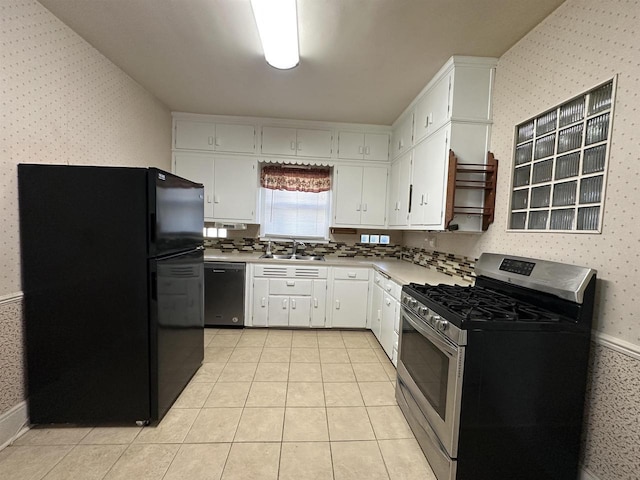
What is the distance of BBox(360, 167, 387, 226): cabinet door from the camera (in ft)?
12.1

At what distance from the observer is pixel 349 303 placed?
3.42m

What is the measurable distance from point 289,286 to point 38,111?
2534mm

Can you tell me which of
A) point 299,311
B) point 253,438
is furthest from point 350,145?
point 253,438

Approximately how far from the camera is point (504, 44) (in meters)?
1.98

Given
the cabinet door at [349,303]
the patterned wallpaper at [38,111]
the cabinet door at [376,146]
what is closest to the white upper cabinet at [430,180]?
the cabinet door at [376,146]

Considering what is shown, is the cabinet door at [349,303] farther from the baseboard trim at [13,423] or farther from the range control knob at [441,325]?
the baseboard trim at [13,423]

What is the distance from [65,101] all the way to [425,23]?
2480 mm

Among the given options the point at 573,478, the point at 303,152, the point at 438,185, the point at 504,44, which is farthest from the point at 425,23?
the point at 573,478

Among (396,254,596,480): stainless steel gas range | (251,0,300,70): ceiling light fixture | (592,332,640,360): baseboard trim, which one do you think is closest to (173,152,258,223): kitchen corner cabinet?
(251,0,300,70): ceiling light fixture

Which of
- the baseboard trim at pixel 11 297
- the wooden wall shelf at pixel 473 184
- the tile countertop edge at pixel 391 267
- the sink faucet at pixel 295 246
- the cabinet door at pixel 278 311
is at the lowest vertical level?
the cabinet door at pixel 278 311

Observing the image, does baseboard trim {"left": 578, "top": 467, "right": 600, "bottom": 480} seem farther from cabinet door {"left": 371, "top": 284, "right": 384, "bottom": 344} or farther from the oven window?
cabinet door {"left": 371, "top": 284, "right": 384, "bottom": 344}

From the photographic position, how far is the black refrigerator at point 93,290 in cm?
165

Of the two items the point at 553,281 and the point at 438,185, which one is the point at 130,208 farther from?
the point at 553,281

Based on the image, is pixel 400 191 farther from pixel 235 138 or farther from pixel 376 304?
pixel 235 138
